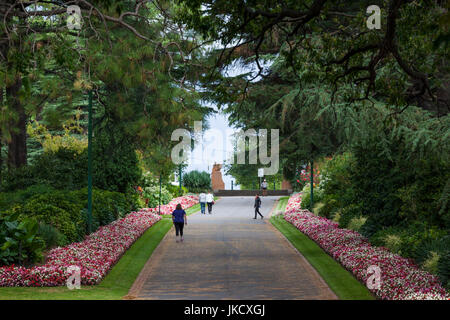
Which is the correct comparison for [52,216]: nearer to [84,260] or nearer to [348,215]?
[84,260]

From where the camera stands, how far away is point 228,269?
17.1 metres

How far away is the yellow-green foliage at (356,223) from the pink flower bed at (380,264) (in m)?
0.49

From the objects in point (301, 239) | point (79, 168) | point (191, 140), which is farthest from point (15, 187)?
point (301, 239)

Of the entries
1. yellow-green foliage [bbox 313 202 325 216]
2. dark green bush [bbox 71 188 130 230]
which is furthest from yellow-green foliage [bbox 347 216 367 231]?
dark green bush [bbox 71 188 130 230]

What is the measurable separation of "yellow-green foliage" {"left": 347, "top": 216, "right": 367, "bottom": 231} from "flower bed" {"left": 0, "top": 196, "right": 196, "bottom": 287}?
840 centimetres

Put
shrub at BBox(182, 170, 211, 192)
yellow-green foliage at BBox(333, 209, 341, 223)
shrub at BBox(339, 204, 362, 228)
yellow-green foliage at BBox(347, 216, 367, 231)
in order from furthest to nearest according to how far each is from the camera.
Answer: shrub at BBox(182, 170, 211, 192), yellow-green foliage at BBox(333, 209, 341, 223), shrub at BBox(339, 204, 362, 228), yellow-green foliage at BBox(347, 216, 367, 231)

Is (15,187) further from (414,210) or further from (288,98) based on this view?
(414,210)

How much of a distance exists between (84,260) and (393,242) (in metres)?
8.85

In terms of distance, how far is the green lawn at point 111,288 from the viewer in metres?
12.9

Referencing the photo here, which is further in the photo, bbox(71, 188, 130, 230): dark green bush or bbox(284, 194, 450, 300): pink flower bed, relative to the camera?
bbox(71, 188, 130, 230): dark green bush

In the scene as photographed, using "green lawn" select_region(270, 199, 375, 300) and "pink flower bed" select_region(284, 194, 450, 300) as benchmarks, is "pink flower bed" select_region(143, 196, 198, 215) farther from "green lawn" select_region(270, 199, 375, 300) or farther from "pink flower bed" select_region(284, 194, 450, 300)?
"pink flower bed" select_region(284, 194, 450, 300)

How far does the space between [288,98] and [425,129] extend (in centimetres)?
1248

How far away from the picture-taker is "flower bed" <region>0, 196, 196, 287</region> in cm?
1436
